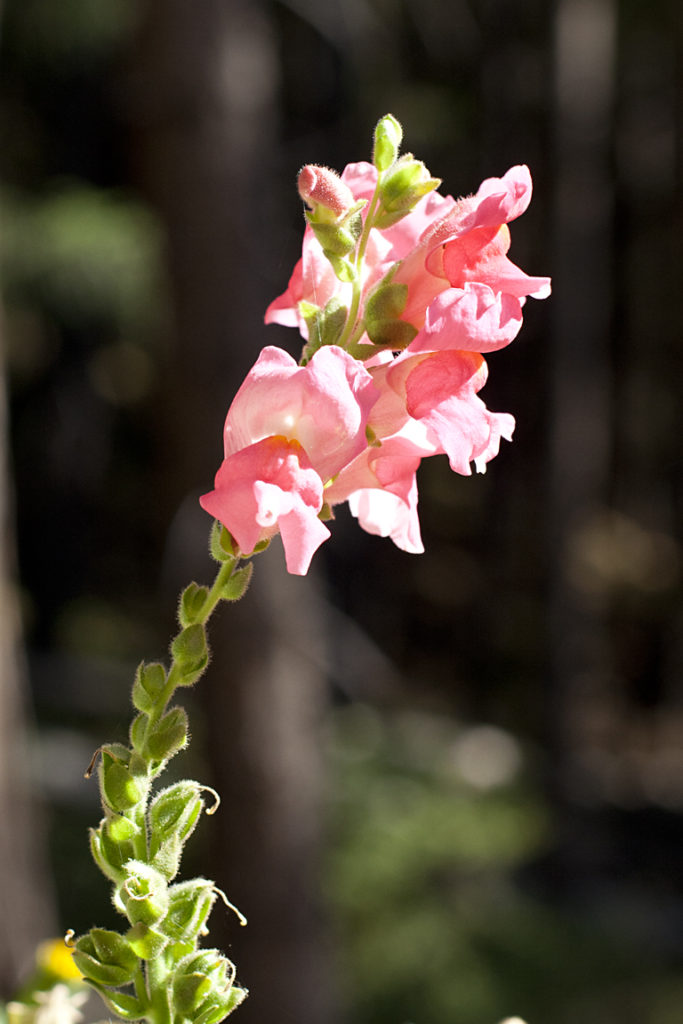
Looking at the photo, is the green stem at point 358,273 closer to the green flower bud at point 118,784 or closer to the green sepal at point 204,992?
the green flower bud at point 118,784

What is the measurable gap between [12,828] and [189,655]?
290cm

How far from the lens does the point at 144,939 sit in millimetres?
683

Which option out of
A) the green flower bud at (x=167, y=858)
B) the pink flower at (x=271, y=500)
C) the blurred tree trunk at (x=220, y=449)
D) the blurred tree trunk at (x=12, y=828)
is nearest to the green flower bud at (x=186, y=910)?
the green flower bud at (x=167, y=858)

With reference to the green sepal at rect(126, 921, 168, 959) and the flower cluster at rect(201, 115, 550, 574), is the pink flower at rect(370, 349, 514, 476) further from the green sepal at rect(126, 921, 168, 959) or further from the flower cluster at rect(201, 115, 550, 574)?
the green sepal at rect(126, 921, 168, 959)

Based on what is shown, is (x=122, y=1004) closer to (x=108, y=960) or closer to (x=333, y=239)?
(x=108, y=960)

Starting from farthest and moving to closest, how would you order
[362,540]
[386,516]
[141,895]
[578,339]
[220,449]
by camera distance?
[362,540] < [578,339] < [220,449] < [386,516] < [141,895]

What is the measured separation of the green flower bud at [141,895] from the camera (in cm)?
67

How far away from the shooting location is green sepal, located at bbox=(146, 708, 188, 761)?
2.29 feet

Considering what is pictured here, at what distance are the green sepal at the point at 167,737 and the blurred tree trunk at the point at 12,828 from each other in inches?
105

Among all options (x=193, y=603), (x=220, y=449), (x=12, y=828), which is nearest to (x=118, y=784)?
(x=193, y=603)

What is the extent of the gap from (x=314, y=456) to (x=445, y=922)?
5.32 meters

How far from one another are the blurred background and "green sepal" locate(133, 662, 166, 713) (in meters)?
2.75

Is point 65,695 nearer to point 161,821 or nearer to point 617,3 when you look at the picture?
point 617,3

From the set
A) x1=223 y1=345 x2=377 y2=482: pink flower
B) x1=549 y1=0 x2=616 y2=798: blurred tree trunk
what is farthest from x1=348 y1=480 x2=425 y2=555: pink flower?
x1=549 y1=0 x2=616 y2=798: blurred tree trunk
